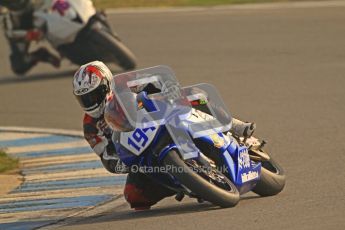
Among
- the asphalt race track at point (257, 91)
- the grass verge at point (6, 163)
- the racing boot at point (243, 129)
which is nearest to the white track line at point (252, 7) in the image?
the asphalt race track at point (257, 91)

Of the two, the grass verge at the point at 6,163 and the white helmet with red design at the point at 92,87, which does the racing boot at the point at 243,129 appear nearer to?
the white helmet with red design at the point at 92,87

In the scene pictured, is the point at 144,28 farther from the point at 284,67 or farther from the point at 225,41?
the point at 284,67

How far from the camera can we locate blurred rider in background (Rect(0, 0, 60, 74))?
1759 cm

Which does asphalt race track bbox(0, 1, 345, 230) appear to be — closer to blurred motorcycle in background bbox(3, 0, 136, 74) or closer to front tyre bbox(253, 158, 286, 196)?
front tyre bbox(253, 158, 286, 196)

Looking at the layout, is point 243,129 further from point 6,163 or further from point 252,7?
point 252,7

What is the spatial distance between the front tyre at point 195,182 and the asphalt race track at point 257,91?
104 mm

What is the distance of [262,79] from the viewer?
623 inches

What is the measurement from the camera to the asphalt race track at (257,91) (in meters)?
8.15

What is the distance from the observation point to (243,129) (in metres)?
8.70

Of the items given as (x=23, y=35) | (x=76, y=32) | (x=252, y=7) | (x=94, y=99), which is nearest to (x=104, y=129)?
(x=94, y=99)

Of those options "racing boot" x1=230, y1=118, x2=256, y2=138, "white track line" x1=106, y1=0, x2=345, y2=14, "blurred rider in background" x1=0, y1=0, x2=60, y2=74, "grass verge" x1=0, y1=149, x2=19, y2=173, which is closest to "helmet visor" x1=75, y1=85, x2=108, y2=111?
"racing boot" x1=230, y1=118, x2=256, y2=138

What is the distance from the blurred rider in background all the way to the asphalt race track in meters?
0.25

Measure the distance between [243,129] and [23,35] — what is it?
9.50 meters

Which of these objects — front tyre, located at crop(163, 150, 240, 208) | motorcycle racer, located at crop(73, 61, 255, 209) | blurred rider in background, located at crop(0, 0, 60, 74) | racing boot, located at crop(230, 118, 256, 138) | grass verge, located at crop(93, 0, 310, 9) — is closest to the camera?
front tyre, located at crop(163, 150, 240, 208)
